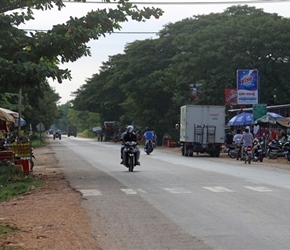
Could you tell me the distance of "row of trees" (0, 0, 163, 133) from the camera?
18172 mm

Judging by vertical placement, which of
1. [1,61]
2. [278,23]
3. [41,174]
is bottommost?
[41,174]

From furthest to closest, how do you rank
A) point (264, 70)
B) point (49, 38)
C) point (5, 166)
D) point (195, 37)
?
point (195, 37)
point (264, 70)
point (5, 166)
point (49, 38)

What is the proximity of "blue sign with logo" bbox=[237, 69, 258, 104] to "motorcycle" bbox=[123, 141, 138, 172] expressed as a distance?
14862mm

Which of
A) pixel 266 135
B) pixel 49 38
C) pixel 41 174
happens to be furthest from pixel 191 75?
pixel 49 38

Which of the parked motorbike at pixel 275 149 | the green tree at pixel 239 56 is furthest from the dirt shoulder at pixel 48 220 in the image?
the green tree at pixel 239 56

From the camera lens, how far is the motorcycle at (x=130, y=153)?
23.6m

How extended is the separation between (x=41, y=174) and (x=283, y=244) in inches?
631

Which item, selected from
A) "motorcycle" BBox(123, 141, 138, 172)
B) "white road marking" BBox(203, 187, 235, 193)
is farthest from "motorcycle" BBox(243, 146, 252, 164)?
"white road marking" BBox(203, 187, 235, 193)

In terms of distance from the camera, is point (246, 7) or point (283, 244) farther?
point (246, 7)

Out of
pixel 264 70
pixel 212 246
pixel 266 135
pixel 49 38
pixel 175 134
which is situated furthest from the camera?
pixel 175 134

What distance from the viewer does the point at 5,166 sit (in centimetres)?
2228

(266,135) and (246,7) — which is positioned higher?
(246,7)

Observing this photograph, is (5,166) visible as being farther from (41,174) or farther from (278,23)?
(278,23)

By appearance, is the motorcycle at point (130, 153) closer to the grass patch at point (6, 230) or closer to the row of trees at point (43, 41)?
the row of trees at point (43, 41)
